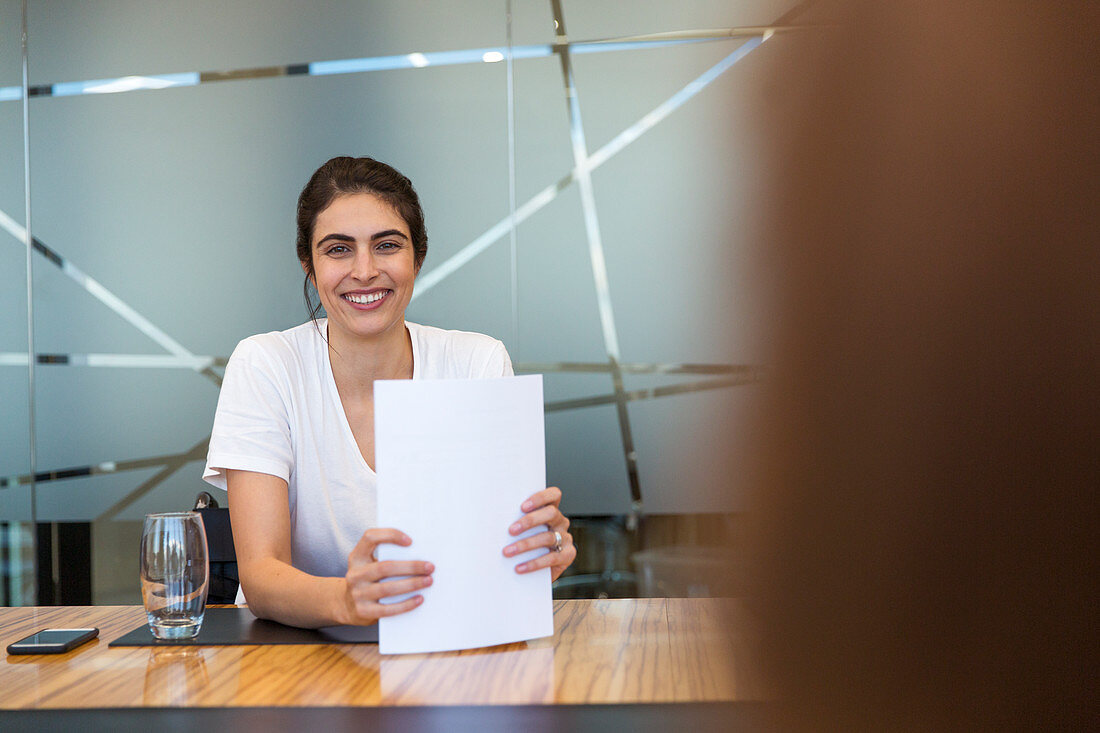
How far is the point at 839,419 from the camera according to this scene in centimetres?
23

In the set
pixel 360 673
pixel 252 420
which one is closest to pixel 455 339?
pixel 252 420

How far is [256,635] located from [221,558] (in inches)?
23.5

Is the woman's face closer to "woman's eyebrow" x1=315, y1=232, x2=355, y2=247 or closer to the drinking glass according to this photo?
"woman's eyebrow" x1=315, y1=232, x2=355, y2=247

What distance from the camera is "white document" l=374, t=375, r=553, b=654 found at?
106 centimetres

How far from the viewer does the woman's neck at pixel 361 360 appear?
1.88m

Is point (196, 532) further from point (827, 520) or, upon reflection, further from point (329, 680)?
point (827, 520)

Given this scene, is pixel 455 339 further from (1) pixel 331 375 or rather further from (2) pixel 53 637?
(2) pixel 53 637

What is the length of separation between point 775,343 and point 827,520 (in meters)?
0.05

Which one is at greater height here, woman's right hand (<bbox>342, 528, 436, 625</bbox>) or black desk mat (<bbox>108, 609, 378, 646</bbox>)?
woman's right hand (<bbox>342, 528, 436, 625</bbox>)

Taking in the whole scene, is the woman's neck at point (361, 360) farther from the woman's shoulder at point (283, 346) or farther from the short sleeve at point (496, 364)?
the short sleeve at point (496, 364)

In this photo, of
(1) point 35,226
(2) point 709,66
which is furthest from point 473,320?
(2) point 709,66

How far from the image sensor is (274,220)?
11.8ft

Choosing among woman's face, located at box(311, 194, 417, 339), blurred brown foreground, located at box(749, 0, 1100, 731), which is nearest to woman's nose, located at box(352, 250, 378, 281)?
woman's face, located at box(311, 194, 417, 339)

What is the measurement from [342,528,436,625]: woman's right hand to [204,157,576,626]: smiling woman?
0.41 m
